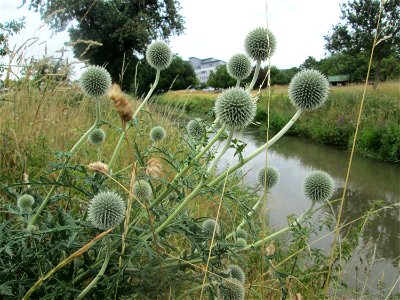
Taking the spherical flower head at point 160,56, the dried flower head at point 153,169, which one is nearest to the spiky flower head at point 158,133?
the spherical flower head at point 160,56

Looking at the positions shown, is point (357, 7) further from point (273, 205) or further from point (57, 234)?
point (57, 234)

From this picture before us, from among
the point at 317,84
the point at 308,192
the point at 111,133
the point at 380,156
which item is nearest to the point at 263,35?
the point at 317,84

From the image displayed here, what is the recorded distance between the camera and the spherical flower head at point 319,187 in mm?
2266

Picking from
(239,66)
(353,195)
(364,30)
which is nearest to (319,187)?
(239,66)

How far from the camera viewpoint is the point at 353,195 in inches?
285

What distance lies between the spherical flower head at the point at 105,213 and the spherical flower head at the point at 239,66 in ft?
3.90

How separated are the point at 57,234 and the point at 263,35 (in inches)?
60.7

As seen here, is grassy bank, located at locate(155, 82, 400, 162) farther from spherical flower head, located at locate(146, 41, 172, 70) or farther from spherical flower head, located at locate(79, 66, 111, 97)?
spherical flower head, located at locate(79, 66, 111, 97)

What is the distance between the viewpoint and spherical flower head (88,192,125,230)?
139 cm

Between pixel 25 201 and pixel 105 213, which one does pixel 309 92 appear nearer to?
pixel 105 213

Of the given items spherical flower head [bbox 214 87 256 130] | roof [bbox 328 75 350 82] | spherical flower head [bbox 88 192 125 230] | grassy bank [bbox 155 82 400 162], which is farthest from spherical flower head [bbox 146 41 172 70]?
roof [bbox 328 75 350 82]

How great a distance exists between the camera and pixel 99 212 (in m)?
1.39

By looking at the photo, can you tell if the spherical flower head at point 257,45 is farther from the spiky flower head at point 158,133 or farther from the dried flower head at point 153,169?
the dried flower head at point 153,169

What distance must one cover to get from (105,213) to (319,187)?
1.39 meters
